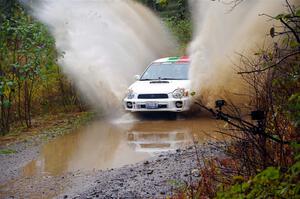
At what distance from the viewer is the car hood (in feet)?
45.8

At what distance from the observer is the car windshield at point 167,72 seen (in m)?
15.0

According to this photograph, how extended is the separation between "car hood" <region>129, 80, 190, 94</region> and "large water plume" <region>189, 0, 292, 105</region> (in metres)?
0.43

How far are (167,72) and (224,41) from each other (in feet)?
6.38

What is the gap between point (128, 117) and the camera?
1504 centimetres

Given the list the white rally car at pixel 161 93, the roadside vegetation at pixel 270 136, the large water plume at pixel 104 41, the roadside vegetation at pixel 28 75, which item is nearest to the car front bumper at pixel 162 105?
the white rally car at pixel 161 93

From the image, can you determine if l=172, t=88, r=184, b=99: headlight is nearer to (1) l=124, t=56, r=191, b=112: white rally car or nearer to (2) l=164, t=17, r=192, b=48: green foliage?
(1) l=124, t=56, r=191, b=112: white rally car

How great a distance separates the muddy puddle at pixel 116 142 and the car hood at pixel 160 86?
817 mm

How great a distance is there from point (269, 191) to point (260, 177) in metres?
0.10

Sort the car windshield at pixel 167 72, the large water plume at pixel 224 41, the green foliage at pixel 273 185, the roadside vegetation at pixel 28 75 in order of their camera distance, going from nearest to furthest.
A: 1. the green foliage at pixel 273 185
2. the roadside vegetation at pixel 28 75
3. the large water plume at pixel 224 41
4. the car windshield at pixel 167 72

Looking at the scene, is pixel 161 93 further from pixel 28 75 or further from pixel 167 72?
pixel 28 75

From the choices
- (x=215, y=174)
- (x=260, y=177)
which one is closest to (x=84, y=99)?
(x=215, y=174)

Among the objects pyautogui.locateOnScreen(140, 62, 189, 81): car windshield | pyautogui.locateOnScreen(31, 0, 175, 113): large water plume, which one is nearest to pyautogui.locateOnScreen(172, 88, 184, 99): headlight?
pyautogui.locateOnScreen(140, 62, 189, 81): car windshield

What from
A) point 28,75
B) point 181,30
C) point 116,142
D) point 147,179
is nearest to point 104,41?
point 28,75

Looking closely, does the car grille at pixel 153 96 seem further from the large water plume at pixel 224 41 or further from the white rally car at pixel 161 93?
the large water plume at pixel 224 41
